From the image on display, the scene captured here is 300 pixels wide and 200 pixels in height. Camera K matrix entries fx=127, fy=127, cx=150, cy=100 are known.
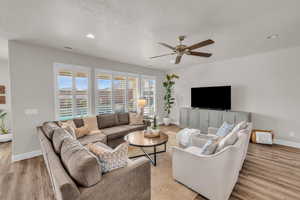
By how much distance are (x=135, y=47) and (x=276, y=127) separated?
15.4 feet

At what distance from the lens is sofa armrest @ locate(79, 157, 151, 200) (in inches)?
46.6

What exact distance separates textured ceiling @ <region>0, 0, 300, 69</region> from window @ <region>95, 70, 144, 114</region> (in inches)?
55.4

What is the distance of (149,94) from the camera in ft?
19.7

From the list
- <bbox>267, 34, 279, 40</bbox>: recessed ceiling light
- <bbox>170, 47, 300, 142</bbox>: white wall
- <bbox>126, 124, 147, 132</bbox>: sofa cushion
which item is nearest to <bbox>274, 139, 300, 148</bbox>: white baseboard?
<bbox>170, 47, 300, 142</bbox>: white wall

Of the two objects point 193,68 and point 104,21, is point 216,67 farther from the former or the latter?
point 104,21

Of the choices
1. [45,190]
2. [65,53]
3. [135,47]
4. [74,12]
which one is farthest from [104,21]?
[45,190]

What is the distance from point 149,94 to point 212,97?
2.68 metres

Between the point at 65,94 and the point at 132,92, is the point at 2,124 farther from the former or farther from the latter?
the point at 132,92

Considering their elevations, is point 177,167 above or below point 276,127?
below

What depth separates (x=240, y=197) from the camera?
5.98 ft

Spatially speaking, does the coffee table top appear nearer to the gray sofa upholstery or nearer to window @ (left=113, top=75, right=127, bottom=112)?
the gray sofa upholstery

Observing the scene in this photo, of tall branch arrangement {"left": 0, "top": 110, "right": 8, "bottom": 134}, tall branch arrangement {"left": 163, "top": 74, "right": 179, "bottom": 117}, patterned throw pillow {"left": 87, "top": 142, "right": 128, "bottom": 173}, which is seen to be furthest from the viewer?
tall branch arrangement {"left": 163, "top": 74, "right": 179, "bottom": 117}

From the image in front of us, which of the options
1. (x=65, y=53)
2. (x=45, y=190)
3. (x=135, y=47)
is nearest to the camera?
(x=45, y=190)

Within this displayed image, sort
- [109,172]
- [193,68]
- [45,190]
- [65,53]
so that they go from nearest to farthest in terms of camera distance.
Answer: [109,172] → [45,190] → [65,53] → [193,68]
